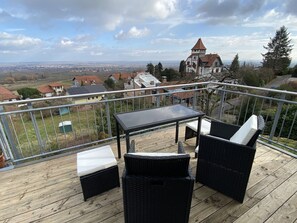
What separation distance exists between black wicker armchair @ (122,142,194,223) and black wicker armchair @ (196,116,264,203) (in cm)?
72

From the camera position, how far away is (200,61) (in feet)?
76.8

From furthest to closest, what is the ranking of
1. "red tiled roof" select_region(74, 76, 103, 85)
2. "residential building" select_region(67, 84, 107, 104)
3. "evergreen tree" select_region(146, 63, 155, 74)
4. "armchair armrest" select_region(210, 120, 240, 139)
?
"evergreen tree" select_region(146, 63, 155, 74) < "red tiled roof" select_region(74, 76, 103, 85) < "residential building" select_region(67, 84, 107, 104) < "armchair armrest" select_region(210, 120, 240, 139)

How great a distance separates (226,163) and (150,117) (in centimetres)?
113

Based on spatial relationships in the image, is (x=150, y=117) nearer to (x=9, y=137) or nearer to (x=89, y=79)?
(x=9, y=137)

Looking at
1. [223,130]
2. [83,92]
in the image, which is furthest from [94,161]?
[83,92]

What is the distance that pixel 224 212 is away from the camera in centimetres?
165

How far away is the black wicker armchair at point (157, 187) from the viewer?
111 cm

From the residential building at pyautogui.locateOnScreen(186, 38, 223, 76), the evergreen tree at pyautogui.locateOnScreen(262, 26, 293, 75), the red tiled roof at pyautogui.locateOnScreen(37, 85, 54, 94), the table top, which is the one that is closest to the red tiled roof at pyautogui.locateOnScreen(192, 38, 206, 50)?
the residential building at pyautogui.locateOnScreen(186, 38, 223, 76)

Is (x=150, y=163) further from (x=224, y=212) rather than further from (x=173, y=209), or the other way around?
(x=224, y=212)

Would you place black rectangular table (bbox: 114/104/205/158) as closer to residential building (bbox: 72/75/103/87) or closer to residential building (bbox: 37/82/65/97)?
residential building (bbox: 37/82/65/97)

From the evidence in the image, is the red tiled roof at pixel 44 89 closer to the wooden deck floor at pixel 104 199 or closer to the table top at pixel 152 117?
the wooden deck floor at pixel 104 199

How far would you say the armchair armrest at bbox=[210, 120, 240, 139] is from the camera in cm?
215

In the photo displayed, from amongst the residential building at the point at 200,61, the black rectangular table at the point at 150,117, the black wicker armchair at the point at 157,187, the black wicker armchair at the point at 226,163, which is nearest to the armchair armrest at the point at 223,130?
the black rectangular table at the point at 150,117

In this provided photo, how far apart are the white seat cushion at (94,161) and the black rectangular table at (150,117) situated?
0.27m
